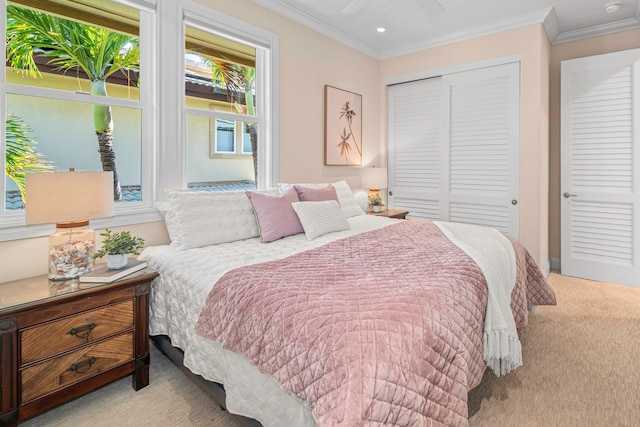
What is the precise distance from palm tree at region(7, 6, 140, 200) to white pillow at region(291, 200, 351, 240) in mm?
1300

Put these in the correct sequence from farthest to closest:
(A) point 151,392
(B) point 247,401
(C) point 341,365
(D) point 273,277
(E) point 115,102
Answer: (E) point 115,102 < (A) point 151,392 < (D) point 273,277 < (B) point 247,401 < (C) point 341,365

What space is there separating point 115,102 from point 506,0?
11.2 feet

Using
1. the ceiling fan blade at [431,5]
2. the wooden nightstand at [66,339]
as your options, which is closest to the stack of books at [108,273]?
the wooden nightstand at [66,339]

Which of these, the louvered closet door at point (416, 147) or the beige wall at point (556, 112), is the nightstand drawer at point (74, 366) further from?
the beige wall at point (556, 112)

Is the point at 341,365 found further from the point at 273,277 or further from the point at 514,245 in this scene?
the point at 514,245

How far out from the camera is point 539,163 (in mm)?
3619

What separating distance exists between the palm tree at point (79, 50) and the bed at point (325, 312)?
707 mm

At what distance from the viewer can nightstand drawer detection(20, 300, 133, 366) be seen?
1.61 metres

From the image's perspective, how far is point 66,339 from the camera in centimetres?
172

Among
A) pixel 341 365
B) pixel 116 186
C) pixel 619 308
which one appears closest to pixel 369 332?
pixel 341 365

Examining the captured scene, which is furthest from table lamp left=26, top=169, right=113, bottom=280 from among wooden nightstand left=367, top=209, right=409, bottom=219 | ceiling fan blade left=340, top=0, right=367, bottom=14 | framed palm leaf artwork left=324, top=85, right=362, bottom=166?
wooden nightstand left=367, top=209, right=409, bottom=219

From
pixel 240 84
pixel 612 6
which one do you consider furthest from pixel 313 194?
pixel 612 6

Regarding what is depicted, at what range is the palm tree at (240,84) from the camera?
3.09m

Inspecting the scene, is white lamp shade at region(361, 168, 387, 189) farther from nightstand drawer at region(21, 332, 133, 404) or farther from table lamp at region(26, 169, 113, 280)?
nightstand drawer at region(21, 332, 133, 404)
